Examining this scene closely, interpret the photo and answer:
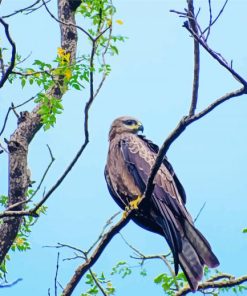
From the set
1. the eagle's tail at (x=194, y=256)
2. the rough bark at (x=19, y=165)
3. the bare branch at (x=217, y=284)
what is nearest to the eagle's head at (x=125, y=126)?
the rough bark at (x=19, y=165)

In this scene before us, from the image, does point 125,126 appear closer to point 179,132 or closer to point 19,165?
point 19,165

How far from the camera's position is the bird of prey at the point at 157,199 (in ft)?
14.1

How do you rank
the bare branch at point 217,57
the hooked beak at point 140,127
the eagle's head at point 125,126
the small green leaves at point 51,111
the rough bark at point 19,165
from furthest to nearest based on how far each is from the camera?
1. the hooked beak at point 140,127
2. the eagle's head at point 125,126
3. the rough bark at point 19,165
4. the small green leaves at point 51,111
5. the bare branch at point 217,57

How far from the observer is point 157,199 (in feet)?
15.2

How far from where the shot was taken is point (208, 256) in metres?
4.26

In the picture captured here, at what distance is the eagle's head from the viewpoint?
5922 millimetres

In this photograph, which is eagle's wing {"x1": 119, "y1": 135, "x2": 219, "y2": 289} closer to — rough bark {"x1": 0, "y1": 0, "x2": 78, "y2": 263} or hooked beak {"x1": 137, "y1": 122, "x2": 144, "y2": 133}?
hooked beak {"x1": 137, "y1": 122, "x2": 144, "y2": 133}

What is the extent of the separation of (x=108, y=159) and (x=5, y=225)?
102 cm

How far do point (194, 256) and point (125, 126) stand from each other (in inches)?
77.0

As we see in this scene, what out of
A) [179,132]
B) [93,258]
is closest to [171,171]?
[93,258]

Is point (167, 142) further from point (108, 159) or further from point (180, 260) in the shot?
point (108, 159)

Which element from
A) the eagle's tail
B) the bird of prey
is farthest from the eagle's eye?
the eagle's tail

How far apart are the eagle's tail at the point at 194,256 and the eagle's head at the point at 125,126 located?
1.67 m

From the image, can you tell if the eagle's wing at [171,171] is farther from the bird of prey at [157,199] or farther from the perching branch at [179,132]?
the perching branch at [179,132]
